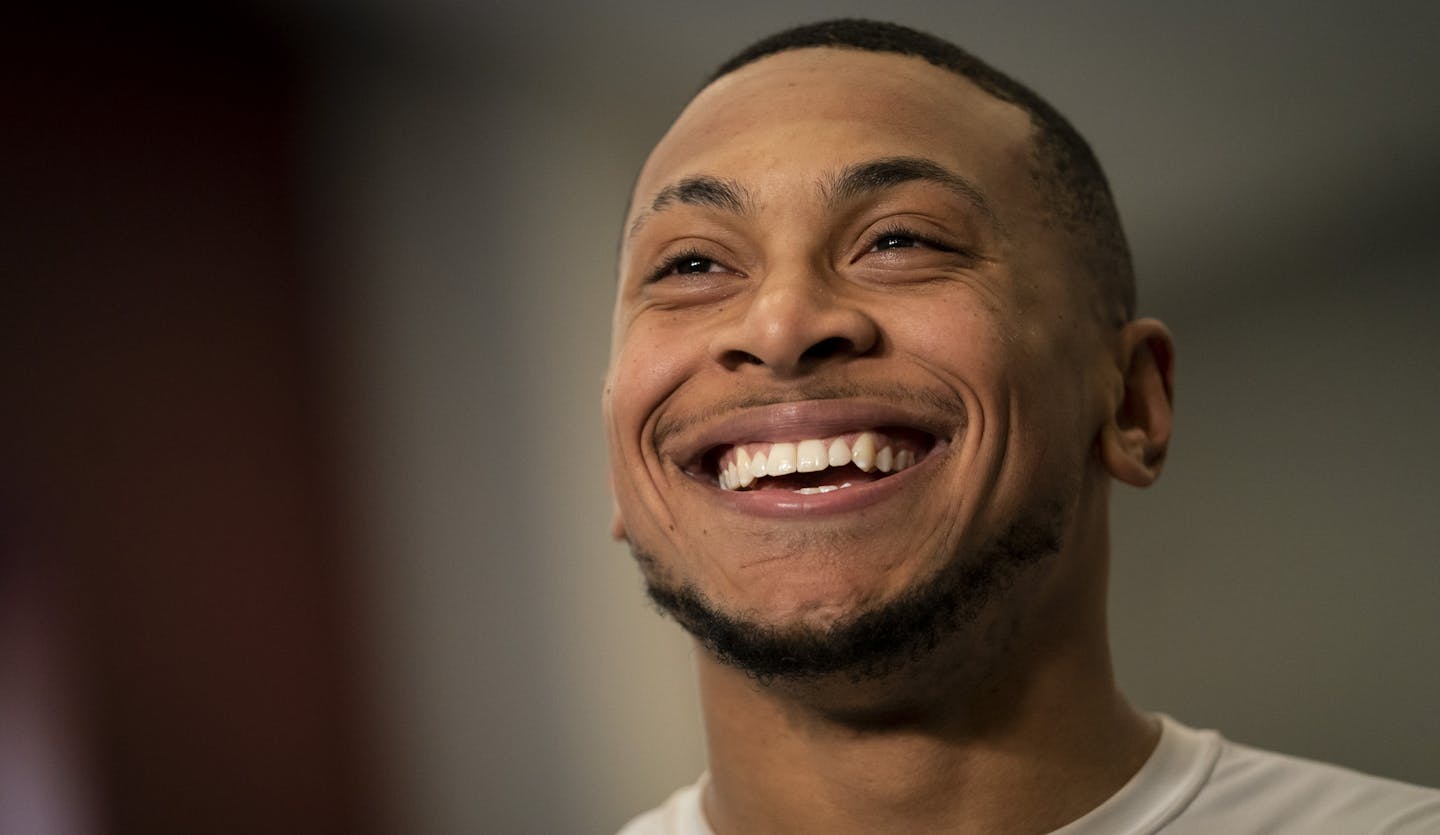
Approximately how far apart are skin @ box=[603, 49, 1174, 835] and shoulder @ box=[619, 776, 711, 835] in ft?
0.26

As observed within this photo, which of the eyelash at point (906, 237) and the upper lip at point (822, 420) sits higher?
the eyelash at point (906, 237)

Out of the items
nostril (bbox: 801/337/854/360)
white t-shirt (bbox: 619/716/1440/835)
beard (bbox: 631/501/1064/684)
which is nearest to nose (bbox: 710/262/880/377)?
nostril (bbox: 801/337/854/360)

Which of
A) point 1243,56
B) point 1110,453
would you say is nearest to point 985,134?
point 1110,453

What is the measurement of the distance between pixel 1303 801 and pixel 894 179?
73cm

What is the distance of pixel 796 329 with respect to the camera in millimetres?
1137

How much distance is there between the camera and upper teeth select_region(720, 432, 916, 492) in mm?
1169

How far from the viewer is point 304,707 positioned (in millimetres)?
2277

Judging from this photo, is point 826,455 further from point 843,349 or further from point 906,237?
point 906,237

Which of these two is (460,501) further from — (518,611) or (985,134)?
(985,134)

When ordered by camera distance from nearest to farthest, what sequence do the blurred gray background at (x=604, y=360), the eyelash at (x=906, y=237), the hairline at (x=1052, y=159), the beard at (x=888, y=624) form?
the beard at (x=888, y=624) < the eyelash at (x=906, y=237) < the hairline at (x=1052, y=159) < the blurred gray background at (x=604, y=360)

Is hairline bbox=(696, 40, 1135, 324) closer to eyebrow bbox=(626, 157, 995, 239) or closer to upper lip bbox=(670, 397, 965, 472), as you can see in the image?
eyebrow bbox=(626, 157, 995, 239)

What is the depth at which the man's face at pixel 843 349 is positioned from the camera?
115 centimetres

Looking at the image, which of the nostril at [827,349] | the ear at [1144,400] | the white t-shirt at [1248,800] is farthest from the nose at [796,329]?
the white t-shirt at [1248,800]

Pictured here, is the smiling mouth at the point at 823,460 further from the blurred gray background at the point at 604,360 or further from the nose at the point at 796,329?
the blurred gray background at the point at 604,360
